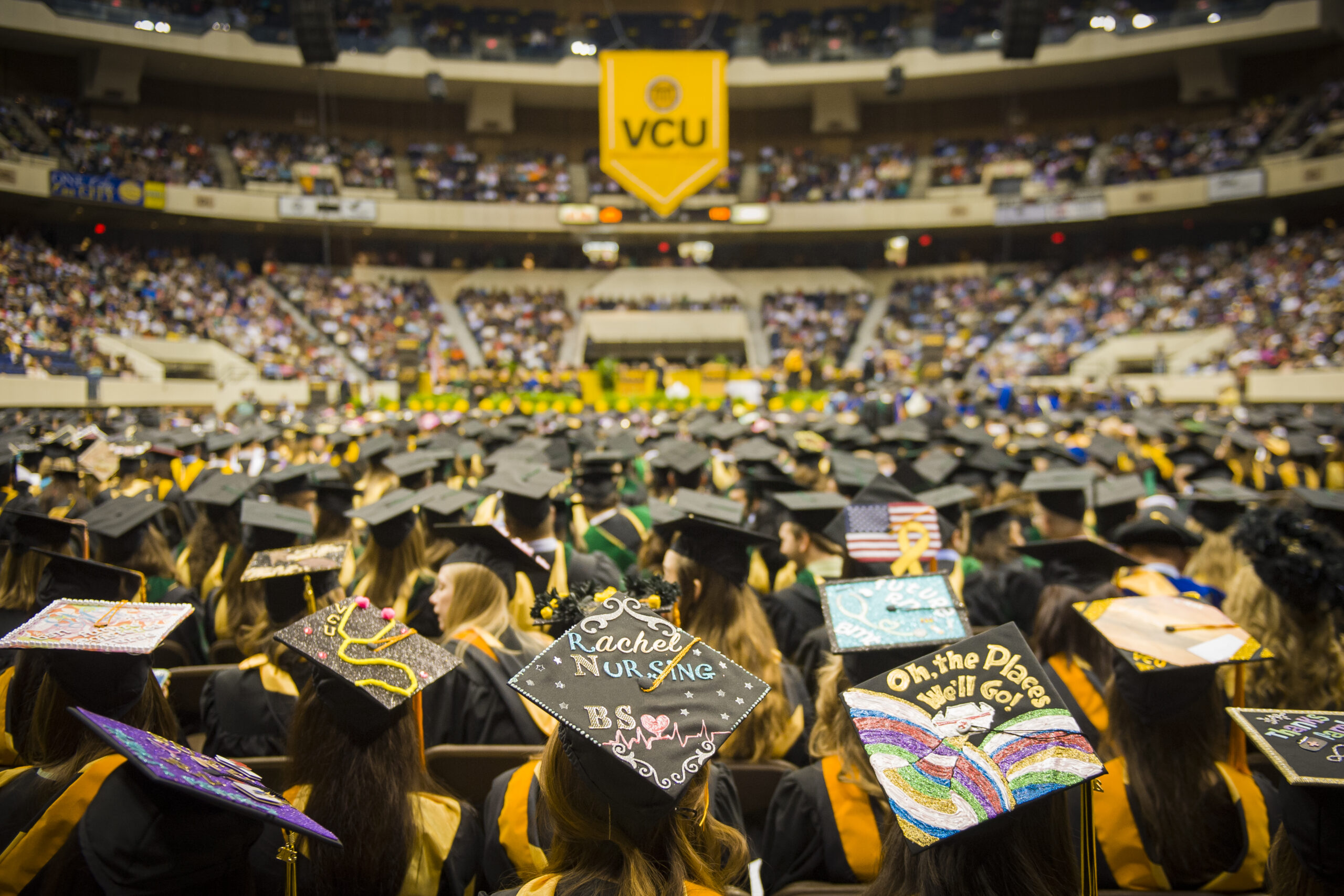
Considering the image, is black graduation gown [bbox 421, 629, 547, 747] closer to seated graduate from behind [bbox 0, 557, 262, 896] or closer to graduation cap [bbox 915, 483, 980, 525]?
seated graduate from behind [bbox 0, 557, 262, 896]

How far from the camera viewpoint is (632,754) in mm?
1305

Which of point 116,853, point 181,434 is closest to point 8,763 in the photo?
point 116,853

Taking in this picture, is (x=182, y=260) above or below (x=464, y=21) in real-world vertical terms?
below

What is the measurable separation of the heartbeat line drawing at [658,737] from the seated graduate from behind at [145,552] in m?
3.32

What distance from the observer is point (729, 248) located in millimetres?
33250

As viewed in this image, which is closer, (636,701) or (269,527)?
(636,701)

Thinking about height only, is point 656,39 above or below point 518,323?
above

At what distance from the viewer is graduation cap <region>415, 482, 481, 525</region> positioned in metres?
4.40

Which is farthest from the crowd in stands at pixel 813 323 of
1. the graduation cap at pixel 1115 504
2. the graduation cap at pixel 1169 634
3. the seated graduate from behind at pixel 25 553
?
the graduation cap at pixel 1169 634

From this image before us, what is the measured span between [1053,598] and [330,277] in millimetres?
30136

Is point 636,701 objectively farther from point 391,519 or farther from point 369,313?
point 369,313

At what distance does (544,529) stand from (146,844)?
313 cm

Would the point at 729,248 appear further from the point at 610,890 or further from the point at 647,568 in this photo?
the point at 610,890

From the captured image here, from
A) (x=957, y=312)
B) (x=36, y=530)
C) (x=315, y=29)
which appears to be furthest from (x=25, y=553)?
(x=957, y=312)
